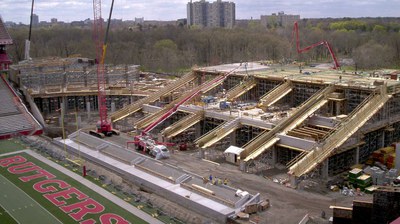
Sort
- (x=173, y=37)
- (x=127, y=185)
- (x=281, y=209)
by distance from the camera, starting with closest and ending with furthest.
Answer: (x=281, y=209), (x=127, y=185), (x=173, y=37)

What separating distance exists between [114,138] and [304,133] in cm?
1536

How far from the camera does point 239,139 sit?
1294 inches

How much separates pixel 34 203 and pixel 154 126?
14.2m

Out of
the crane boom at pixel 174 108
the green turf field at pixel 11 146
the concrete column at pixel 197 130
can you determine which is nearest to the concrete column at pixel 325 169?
the concrete column at pixel 197 130

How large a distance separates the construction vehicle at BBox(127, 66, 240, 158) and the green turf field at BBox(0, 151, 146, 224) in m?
6.50

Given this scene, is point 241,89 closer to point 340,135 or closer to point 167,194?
point 340,135

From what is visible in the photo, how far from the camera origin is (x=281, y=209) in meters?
21.9

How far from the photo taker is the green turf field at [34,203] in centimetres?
2098

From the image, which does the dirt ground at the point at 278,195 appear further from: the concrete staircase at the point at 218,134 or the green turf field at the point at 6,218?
the green turf field at the point at 6,218

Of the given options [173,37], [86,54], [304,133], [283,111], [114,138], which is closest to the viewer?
[304,133]

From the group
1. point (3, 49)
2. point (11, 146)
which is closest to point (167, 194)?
point (11, 146)

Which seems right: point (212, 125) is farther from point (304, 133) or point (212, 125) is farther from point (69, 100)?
point (69, 100)

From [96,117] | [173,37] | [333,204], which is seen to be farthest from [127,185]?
[173,37]

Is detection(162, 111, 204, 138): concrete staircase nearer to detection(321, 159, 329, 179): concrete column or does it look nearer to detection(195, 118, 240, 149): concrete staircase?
detection(195, 118, 240, 149): concrete staircase
